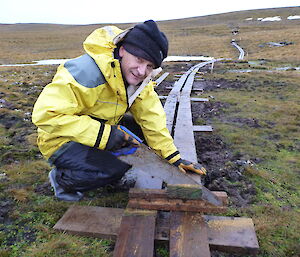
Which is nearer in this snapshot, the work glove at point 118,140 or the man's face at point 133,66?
the work glove at point 118,140

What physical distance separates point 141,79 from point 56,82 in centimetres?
84

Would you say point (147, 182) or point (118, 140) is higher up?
point (118, 140)

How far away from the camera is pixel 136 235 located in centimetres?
210

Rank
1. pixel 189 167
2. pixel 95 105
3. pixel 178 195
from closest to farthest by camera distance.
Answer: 1. pixel 178 195
2. pixel 95 105
3. pixel 189 167

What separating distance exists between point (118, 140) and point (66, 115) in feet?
1.63

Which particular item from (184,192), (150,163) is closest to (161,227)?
(184,192)

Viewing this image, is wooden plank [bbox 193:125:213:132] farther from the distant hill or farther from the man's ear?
the distant hill

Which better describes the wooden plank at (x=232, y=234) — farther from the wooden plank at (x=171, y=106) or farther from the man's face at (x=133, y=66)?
the wooden plank at (x=171, y=106)

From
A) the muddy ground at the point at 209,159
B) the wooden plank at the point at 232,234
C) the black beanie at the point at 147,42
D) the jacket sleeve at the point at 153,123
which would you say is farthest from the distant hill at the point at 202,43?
the wooden plank at the point at 232,234

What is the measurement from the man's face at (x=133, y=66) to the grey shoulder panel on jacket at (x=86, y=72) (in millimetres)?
251

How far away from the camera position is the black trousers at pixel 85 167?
2619 millimetres

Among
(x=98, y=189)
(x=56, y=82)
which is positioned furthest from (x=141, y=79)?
(x=98, y=189)

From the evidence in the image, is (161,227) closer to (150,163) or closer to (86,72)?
(150,163)

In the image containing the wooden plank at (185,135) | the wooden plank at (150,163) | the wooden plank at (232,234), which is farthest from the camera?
the wooden plank at (185,135)
